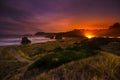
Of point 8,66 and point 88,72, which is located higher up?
point 88,72

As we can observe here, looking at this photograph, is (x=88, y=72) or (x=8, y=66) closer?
(x=88, y=72)

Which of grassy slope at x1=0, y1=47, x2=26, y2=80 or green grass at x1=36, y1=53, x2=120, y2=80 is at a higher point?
green grass at x1=36, y1=53, x2=120, y2=80

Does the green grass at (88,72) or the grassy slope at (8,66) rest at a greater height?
the green grass at (88,72)

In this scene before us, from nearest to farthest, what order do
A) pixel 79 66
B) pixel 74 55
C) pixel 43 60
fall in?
pixel 79 66
pixel 43 60
pixel 74 55

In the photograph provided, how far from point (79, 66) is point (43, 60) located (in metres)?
2.16

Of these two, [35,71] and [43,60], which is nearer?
[35,71]

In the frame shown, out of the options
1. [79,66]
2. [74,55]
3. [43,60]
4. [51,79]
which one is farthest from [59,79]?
[74,55]

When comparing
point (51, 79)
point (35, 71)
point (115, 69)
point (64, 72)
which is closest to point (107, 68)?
point (115, 69)

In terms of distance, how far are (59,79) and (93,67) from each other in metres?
1.43

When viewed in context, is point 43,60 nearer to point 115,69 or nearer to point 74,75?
point 74,75

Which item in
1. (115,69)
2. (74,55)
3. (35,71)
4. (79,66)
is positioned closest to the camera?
(115,69)

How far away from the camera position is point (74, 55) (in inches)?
299

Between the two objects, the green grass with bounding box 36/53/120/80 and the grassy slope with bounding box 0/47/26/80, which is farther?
the grassy slope with bounding box 0/47/26/80

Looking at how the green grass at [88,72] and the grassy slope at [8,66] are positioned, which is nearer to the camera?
the green grass at [88,72]
